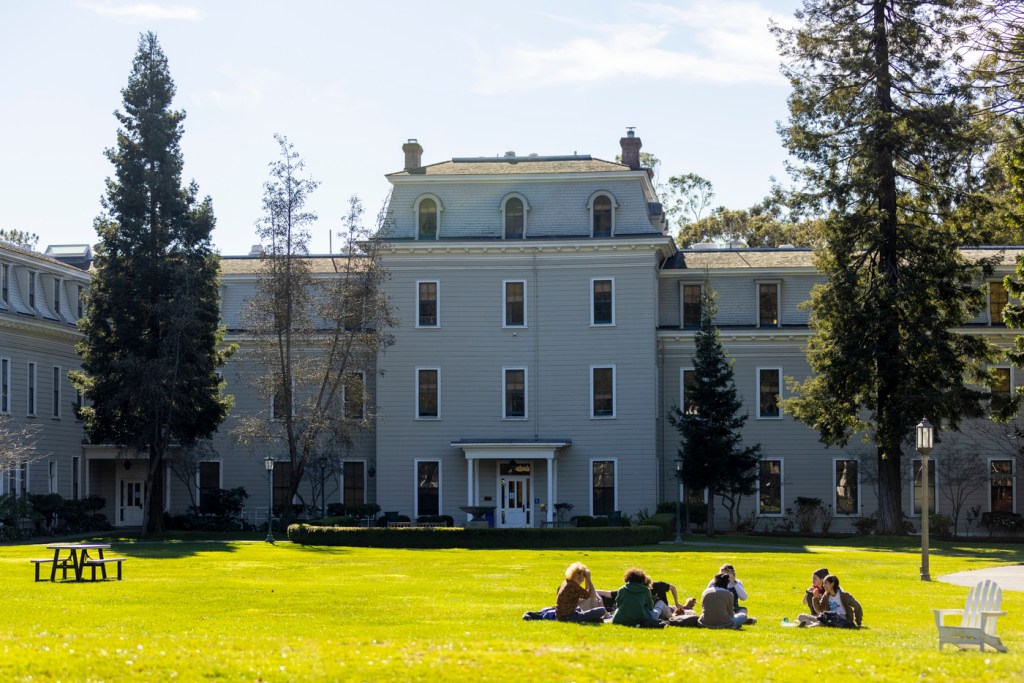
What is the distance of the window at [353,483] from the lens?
52.0m

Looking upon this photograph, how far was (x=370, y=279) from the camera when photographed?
46531mm

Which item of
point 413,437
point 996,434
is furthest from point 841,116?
point 413,437

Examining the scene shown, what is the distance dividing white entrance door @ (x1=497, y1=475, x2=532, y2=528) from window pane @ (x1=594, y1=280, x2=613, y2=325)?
636 centimetres

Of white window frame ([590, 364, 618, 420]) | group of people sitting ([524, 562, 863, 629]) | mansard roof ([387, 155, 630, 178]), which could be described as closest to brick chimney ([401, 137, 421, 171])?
mansard roof ([387, 155, 630, 178])

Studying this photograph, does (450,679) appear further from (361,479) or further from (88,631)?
(361,479)

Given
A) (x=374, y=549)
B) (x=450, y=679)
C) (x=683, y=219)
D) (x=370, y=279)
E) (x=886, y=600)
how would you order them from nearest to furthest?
(x=450, y=679)
(x=886, y=600)
(x=374, y=549)
(x=370, y=279)
(x=683, y=219)

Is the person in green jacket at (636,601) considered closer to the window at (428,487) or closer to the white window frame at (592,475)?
the white window frame at (592,475)

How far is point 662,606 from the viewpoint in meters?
18.5

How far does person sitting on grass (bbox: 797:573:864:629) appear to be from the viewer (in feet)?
61.1

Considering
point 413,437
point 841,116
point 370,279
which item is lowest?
point 413,437

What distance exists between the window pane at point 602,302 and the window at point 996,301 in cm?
1427

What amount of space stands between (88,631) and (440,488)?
3275cm

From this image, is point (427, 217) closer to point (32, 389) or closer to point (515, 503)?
point (515, 503)

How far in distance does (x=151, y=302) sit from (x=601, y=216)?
16.3 metres
